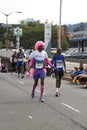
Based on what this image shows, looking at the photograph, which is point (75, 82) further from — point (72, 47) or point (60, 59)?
point (72, 47)

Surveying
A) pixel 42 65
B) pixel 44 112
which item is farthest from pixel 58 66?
pixel 44 112

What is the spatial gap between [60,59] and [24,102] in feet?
8.95

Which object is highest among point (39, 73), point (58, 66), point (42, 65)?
point (42, 65)

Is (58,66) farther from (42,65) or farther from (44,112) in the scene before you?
(44,112)

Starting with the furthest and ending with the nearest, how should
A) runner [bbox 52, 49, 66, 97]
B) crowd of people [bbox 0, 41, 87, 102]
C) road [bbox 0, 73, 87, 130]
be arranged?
runner [bbox 52, 49, 66, 97], crowd of people [bbox 0, 41, 87, 102], road [bbox 0, 73, 87, 130]

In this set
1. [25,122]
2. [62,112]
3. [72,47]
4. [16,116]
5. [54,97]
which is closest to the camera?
[25,122]

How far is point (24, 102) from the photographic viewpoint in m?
14.1

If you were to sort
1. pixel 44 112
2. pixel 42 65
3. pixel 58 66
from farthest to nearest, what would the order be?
pixel 58 66 < pixel 42 65 < pixel 44 112

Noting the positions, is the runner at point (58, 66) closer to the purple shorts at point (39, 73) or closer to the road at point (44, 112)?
the road at point (44, 112)

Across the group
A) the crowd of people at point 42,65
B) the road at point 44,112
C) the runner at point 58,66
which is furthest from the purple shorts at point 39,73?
the runner at point 58,66

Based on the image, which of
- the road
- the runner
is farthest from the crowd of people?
the road

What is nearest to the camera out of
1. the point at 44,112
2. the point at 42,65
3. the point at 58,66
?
the point at 44,112

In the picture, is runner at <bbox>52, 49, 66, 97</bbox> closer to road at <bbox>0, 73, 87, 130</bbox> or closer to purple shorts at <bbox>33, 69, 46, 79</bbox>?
road at <bbox>0, 73, 87, 130</bbox>

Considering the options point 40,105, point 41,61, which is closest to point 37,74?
point 41,61
